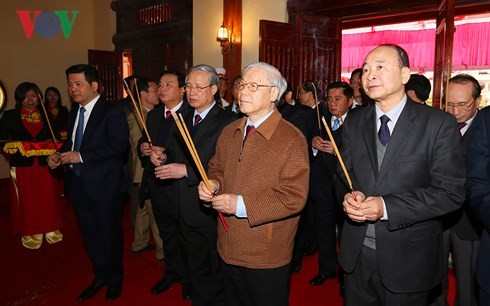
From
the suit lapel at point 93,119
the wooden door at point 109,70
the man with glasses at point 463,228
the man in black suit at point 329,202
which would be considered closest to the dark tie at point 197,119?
the suit lapel at point 93,119

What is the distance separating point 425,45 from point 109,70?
640 centimetres

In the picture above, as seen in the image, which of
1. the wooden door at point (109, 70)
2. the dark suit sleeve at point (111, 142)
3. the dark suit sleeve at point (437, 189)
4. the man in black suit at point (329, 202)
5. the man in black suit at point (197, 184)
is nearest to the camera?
Answer: the dark suit sleeve at point (437, 189)

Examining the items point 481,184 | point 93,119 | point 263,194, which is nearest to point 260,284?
point 263,194

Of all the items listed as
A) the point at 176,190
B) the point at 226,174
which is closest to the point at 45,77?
the point at 176,190

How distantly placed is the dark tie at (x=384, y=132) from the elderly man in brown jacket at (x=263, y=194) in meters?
0.33

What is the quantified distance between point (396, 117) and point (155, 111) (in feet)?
6.77

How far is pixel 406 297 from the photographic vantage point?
5.24 feet

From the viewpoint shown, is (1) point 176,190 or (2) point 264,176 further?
(1) point 176,190

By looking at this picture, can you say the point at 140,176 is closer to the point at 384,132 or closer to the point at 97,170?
the point at 97,170

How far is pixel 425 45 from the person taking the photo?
782 cm

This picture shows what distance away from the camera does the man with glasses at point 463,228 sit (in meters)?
2.26

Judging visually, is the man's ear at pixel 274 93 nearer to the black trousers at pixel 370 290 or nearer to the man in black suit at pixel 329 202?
the black trousers at pixel 370 290

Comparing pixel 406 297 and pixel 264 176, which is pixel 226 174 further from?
pixel 406 297

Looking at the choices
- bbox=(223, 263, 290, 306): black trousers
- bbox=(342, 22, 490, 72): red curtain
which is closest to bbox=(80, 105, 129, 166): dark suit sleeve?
bbox=(223, 263, 290, 306): black trousers
